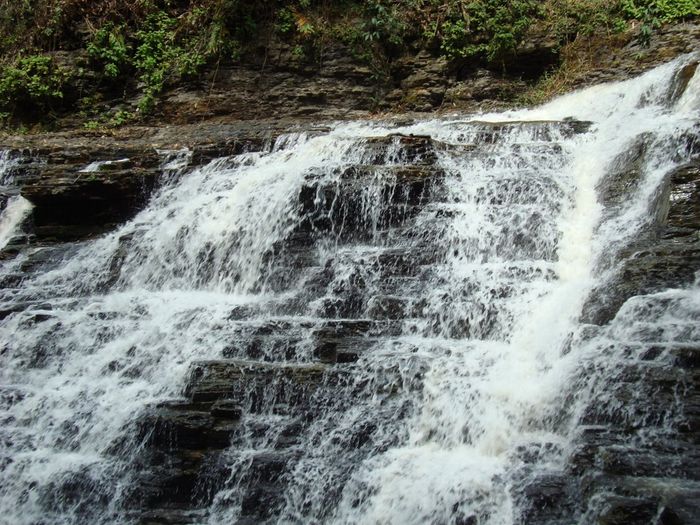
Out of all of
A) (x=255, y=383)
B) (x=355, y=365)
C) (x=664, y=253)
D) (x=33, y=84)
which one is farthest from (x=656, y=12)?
(x=33, y=84)

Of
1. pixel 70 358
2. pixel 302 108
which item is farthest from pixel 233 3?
pixel 70 358

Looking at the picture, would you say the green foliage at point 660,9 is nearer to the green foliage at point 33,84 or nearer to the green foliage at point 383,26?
the green foliage at point 383,26

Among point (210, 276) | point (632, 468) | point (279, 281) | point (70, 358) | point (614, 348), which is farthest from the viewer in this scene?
point (210, 276)

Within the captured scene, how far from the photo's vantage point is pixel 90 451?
A: 19.3ft

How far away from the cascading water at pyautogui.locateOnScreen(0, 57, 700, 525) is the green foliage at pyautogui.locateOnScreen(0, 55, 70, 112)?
6.35m

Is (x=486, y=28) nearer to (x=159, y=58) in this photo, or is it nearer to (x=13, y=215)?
(x=159, y=58)

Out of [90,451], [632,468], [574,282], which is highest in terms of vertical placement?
[574,282]

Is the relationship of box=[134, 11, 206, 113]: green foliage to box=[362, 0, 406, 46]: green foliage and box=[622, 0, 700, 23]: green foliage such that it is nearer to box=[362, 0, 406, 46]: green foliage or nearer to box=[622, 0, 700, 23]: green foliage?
box=[362, 0, 406, 46]: green foliage

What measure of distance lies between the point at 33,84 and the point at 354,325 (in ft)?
38.8

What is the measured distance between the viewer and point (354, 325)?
6367 millimetres

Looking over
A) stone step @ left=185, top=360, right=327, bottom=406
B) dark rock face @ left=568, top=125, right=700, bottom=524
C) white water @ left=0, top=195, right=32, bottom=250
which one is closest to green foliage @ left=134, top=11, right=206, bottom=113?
white water @ left=0, top=195, right=32, bottom=250

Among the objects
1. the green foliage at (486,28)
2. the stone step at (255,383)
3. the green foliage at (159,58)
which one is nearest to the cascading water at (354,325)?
the stone step at (255,383)

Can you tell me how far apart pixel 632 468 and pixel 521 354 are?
1.79m

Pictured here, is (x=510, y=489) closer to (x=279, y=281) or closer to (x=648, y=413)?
(x=648, y=413)
